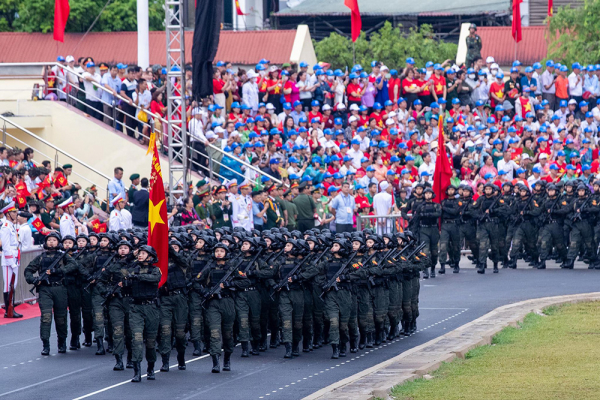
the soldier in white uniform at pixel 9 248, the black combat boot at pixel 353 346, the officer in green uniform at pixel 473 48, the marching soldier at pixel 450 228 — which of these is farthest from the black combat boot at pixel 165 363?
the officer in green uniform at pixel 473 48

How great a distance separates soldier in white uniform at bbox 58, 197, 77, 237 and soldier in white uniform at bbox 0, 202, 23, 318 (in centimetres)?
100

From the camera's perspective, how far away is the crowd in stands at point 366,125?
2608 centimetres

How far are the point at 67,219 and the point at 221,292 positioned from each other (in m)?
5.89

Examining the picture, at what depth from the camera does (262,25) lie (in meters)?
49.0

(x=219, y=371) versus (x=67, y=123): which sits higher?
(x=67, y=123)

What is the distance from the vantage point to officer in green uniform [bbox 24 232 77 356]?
53.9 feet

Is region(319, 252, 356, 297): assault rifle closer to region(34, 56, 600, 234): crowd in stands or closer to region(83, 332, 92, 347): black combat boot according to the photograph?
region(83, 332, 92, 347): black combat boot

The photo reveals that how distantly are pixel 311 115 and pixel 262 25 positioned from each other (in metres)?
20.2

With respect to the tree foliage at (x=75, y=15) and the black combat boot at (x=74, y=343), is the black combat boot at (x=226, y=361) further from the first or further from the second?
the tree foliage at (x=75, y=15)

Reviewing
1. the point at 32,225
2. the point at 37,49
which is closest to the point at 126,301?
the point at 32,225

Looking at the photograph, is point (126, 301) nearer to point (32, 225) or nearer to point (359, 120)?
point (32, 225)

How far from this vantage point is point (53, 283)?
1656 cm

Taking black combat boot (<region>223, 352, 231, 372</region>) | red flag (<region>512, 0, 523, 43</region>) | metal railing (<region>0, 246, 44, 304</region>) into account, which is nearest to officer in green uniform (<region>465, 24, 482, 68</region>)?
red flag (<region>512, 0, 523, 43</region>)

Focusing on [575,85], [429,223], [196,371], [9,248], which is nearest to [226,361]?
[196,371]
